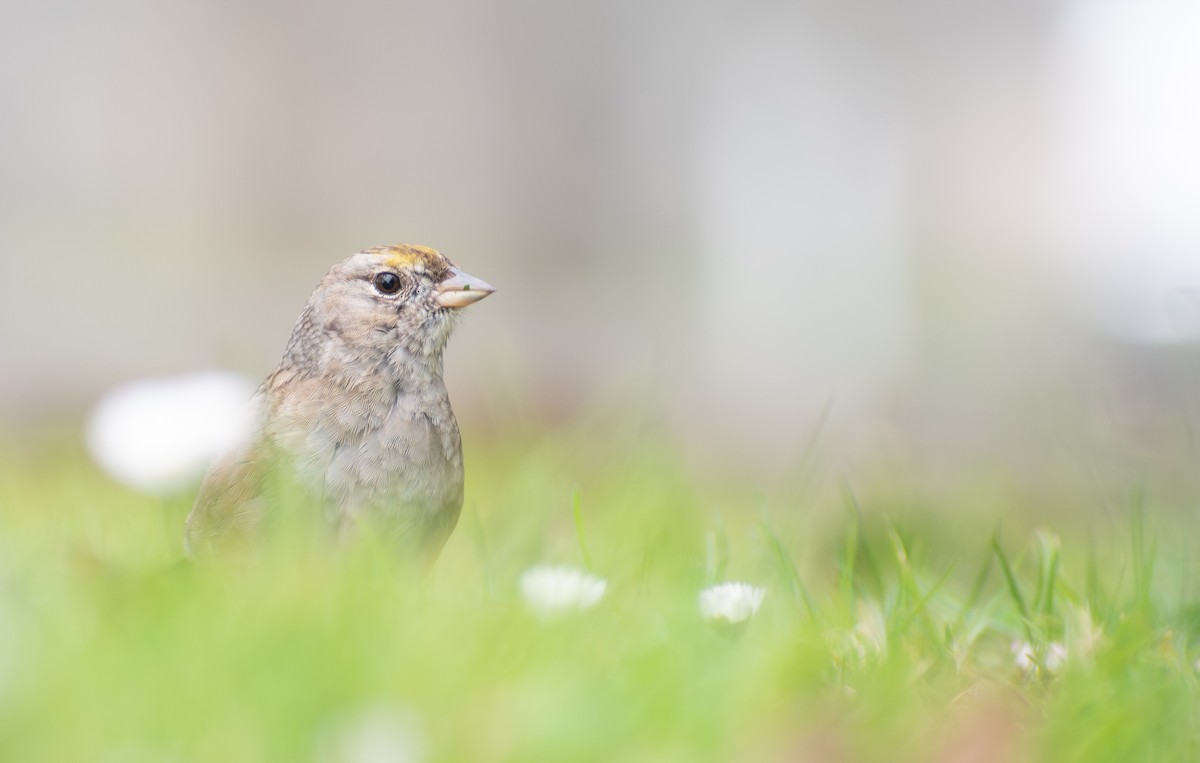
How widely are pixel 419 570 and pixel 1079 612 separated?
1.23 meters

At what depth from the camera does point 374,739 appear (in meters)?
1.52

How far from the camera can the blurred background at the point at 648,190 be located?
662cm

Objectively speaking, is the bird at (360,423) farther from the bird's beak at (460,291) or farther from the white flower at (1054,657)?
the white flower at (1054,657)

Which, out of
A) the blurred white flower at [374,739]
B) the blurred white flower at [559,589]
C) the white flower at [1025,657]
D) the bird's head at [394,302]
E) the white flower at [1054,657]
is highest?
the bird's head at [394,302]

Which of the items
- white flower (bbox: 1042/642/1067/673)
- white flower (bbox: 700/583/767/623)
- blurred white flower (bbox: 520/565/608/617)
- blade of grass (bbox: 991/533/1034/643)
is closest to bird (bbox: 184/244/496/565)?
blurred white flower (bbox: 520/565/608/617)

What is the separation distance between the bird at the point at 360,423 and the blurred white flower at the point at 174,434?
133 mm

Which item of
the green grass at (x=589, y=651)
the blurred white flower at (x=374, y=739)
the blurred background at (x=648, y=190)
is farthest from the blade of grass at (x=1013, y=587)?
the blurred background at (x=648, y=190)

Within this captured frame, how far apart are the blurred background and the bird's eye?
3.27 metres

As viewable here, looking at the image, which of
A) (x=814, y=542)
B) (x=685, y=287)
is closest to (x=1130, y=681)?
(x=814, y=542)

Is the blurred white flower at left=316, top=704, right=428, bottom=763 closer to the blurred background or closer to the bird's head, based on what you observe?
the bird's head

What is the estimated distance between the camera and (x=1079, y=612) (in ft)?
7.72

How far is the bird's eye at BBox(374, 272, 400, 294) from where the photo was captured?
3.09 meters

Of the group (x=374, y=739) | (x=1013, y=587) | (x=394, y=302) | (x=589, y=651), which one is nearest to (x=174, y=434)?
(x=394, y=302)

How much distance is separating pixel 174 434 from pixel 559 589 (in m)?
1.33
